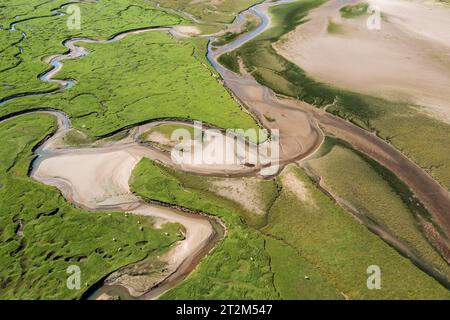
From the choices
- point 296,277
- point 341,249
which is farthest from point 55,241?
point 341,249

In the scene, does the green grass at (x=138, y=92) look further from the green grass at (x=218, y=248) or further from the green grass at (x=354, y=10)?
the green grass at (x=354, y=10)

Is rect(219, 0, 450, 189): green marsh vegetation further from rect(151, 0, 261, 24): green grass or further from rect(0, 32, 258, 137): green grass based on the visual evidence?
rect(151, 0, 261, 24): green grass

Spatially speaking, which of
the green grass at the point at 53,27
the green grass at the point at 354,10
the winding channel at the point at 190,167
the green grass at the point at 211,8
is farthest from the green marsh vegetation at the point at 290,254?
the green grass at the point at 211,8

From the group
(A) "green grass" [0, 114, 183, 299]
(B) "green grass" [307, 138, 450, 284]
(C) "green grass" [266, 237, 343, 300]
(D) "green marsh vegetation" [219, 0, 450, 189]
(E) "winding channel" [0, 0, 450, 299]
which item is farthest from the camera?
(D) "green marsh vegetation" [219, 0, 450, 189]

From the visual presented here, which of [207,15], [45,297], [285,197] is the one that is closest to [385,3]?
[207,15]

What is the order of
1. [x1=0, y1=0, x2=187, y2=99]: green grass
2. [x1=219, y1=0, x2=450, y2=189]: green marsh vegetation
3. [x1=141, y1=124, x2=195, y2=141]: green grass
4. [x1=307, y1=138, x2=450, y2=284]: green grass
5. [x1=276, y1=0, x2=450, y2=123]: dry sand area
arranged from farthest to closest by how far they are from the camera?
[x1=0, y1=0, x2=187, y2=99]: green grass, [x1=276, y1=0, x2=450, y2=123]: dry sand area, [x1=141, y1=124, x2=195, y2=141]: green grass, [x1=219, y1=0, x2=450, y2=189]: green marsh vegetation, [x1=307, y1=138, x2=450, y2=284]: green grass

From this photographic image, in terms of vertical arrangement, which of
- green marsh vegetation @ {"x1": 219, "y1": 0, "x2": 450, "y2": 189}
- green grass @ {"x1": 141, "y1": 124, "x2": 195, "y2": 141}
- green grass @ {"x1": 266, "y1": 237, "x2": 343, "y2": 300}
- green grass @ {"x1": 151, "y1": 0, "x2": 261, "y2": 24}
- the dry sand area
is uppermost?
green grass @ {"x1": 151, "y1": 0, "x2": 261, "y2": 24}

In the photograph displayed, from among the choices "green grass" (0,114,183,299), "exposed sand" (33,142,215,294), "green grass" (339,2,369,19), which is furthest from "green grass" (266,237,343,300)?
"green grass" (339,2,369,19)
